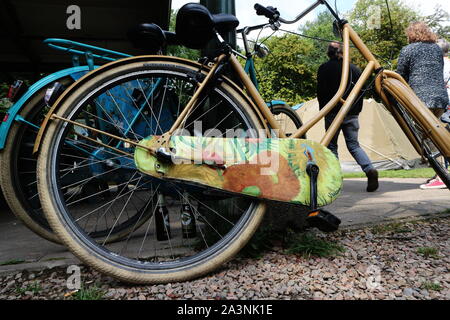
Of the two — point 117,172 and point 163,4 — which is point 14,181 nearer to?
point 117,172

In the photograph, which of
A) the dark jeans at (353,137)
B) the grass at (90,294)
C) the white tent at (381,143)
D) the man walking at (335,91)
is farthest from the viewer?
the white tent at (381,143)

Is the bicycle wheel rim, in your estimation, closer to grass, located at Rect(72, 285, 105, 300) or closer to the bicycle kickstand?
the bicycle kickstand

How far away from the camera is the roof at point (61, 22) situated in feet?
13.4

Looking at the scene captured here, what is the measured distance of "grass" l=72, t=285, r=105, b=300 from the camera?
141 cm

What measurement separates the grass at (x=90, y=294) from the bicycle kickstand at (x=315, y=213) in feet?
3.31

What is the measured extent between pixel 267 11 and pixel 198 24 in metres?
0.52

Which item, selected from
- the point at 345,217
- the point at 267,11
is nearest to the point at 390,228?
the point at 345,217

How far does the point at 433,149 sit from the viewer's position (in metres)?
1.99

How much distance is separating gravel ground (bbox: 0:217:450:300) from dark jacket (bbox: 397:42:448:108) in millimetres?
2081

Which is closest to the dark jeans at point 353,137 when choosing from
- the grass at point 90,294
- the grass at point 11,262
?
the grass at point 90,294

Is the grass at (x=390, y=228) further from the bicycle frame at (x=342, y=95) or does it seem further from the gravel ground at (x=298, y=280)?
the bicycle frame at (x=342, y=95)

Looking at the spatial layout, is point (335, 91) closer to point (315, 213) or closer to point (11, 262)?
point (315, 213)
